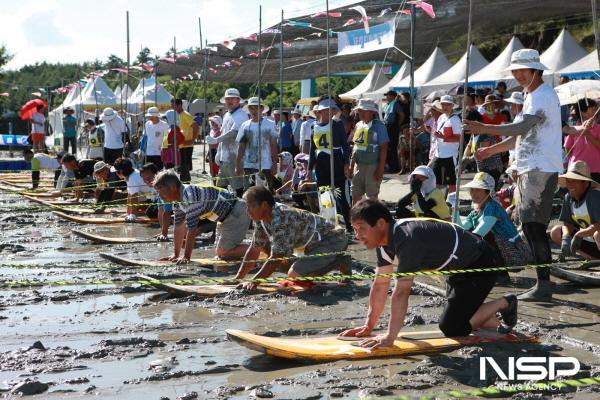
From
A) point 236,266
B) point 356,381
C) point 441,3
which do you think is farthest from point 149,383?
point 441,3

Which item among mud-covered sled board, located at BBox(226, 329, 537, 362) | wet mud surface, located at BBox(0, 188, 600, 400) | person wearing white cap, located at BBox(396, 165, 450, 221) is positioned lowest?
wet mud surface, located at BBox(0, 188, 600, 400)

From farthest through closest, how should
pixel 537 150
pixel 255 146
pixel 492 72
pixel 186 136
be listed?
pixel 492 72
pixel 186 136
pixel 255 146
pixel 537 150

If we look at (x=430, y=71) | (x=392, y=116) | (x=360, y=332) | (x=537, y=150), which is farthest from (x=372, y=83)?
(x=360, y=332)

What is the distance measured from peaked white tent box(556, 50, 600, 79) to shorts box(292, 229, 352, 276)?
1041 centimetres

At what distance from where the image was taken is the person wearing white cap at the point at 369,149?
464 inches

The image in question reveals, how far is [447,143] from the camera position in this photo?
12531mm

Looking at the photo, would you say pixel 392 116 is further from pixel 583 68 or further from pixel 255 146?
pixel 255 146

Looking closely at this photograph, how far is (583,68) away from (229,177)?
313 inches

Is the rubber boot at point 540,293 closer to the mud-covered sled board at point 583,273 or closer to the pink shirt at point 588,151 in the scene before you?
the mud-covered sled board at point 583,273

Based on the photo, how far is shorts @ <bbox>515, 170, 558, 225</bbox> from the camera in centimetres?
743

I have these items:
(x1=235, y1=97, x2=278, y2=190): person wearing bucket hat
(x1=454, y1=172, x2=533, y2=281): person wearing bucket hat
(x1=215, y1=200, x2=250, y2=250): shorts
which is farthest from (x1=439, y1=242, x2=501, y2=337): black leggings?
(x1=235, y1=97, x2=278, y2=190): person wearing bucket hat

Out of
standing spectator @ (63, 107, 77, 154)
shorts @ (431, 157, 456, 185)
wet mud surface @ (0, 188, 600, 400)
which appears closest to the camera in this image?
wet mud surface @ (0, 188, 600, 400)

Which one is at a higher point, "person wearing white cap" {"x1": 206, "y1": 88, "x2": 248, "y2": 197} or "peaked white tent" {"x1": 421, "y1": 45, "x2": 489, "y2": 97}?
"peaked white tent" {"x1": 421, "y1": 45, "x2": 489, "y2": 97}

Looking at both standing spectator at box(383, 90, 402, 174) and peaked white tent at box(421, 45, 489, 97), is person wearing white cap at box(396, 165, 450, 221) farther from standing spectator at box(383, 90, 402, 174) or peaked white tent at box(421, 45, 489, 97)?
peaked white tent at box(421, 45, 489, 97)
